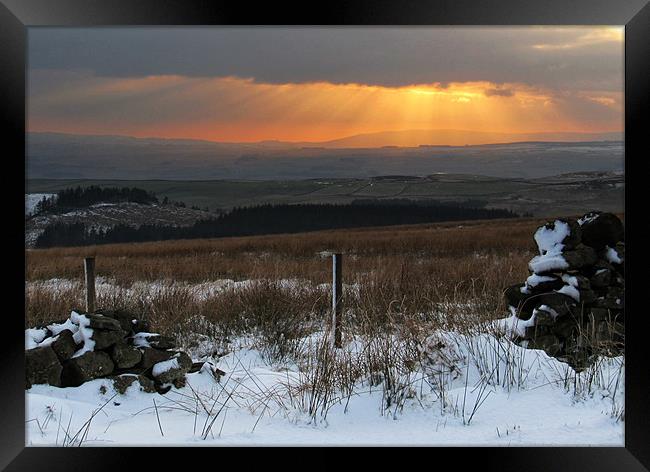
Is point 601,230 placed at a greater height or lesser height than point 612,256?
greater

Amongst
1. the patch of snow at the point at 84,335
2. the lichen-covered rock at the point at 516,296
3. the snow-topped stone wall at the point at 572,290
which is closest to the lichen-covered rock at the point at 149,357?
the patch of snow at the point at 84,335

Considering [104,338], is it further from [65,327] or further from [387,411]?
[387,411]

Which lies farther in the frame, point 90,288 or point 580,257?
point 90,288

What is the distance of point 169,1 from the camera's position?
130 inches

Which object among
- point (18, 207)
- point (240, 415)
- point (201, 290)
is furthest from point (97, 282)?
point (18, 207)

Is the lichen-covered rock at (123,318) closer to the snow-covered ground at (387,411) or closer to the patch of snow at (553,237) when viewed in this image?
the snow-covered ground at (387,411)

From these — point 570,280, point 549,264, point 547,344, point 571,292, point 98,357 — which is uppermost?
point 549,264

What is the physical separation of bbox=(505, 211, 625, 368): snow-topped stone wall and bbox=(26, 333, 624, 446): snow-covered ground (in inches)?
34.2

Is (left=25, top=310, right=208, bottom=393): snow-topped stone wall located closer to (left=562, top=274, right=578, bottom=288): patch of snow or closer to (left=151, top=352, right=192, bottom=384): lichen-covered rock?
(left=151, top=352, right=192, bottom=384): lichen-covered rock

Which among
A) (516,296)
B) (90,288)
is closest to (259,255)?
(90,288)

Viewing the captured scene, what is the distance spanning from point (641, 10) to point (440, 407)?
269 cm

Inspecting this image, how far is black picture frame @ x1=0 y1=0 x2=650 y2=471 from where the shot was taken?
328cm

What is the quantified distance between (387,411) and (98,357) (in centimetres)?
231

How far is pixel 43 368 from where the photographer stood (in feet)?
16.7
